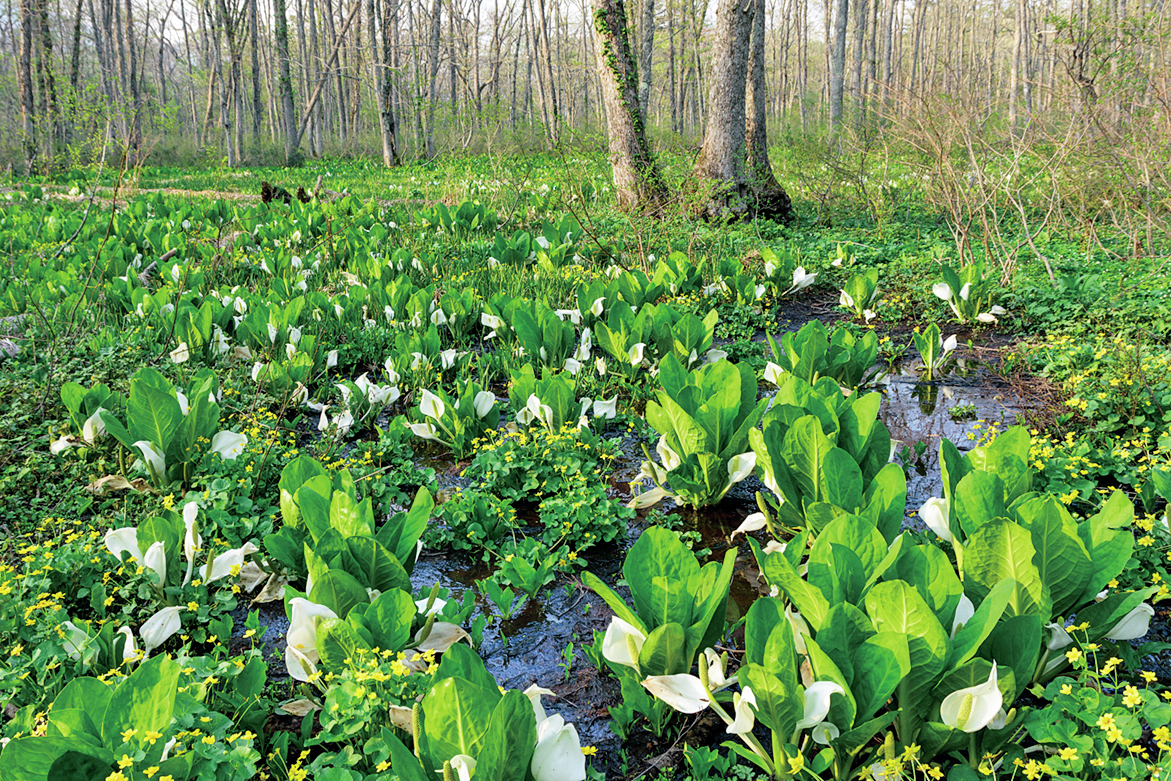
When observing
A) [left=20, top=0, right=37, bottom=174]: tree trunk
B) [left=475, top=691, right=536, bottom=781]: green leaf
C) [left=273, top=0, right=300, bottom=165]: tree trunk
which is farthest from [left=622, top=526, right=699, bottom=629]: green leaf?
[left=273, top=0, right=300, bottom=165]: tree trunk

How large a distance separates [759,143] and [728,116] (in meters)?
1.16

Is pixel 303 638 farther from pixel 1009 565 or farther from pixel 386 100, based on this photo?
pixel 386 100

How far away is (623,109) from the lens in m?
8.58

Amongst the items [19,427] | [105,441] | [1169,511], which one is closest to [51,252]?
[19,427]

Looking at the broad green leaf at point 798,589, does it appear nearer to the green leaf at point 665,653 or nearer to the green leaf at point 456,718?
the green leaf at point 665,653

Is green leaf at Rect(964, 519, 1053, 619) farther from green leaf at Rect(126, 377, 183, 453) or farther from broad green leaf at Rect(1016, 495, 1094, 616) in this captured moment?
green leaf at Rect(126, 377, 183, 453)

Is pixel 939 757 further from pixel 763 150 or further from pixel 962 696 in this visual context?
pixel 763 150

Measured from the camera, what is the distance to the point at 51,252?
6.72 m

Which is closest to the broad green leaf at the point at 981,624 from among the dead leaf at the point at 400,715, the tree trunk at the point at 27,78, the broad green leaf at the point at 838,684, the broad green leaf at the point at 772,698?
the broad green leaf at the point at 838,684

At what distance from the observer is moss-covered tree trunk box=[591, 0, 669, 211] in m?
8.37

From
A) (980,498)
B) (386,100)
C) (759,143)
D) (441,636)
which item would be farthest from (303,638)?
(386,100)

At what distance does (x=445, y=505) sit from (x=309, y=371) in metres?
1.60

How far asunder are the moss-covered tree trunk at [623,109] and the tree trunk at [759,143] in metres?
0.73

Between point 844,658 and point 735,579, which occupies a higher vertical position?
point 844,658
